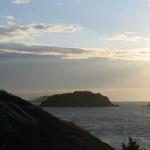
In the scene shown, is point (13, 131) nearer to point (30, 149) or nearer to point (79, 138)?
point (30, 149)

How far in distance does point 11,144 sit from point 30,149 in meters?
1.22

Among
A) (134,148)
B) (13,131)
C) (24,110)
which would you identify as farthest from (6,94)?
(134,148)

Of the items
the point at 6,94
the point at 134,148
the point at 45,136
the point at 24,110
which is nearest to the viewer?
the point at 134,148

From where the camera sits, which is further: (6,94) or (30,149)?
(6,94)

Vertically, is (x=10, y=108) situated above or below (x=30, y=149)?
above

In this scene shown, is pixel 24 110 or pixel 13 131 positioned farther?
pixel 24 110

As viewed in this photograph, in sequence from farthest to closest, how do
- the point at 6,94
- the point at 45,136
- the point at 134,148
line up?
1. the point at 6,94
2. the point at 45,136
3. the point at 134,148

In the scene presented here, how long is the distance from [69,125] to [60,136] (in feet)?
12.3

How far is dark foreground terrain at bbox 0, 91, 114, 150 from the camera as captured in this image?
33969 millimetres

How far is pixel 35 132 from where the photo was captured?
3544cm

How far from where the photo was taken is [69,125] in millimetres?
39656

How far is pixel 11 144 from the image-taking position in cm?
3338

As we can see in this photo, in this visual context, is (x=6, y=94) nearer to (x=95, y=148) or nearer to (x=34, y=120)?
(x=34, y=120)

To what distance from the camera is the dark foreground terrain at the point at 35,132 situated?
111ft
